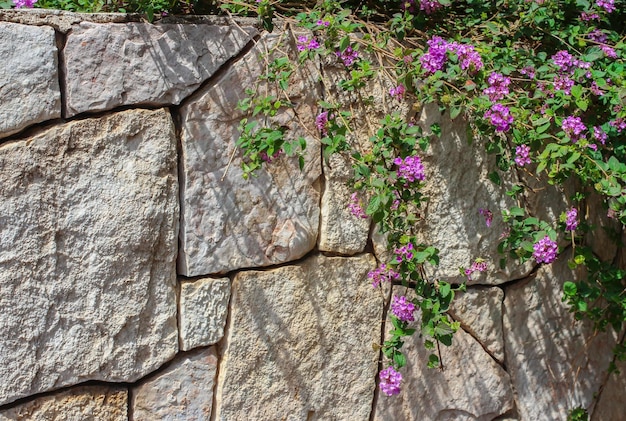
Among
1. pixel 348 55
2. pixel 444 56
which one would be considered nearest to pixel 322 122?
pixel 348 55

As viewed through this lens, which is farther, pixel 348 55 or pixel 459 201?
pixel 459 201

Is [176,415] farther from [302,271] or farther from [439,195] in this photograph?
[439,195]

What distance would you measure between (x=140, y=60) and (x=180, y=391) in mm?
863

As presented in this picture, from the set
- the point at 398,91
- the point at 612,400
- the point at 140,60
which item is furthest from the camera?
the point at 612,400

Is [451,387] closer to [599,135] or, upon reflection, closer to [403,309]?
[403,309]

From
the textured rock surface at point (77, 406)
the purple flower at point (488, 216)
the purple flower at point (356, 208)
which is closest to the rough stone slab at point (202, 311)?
the textured rock surface at point (77, 406)

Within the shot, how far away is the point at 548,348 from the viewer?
2408mm

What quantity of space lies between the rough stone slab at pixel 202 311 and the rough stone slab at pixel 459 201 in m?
0.61

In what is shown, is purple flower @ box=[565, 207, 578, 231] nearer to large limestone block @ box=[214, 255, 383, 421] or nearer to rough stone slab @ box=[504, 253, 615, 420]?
rough stone slab @ box=[504, 253, 615, 420]

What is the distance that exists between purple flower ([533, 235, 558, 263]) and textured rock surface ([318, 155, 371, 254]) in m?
0.48

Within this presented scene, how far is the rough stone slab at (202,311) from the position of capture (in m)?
1.98

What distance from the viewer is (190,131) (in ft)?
6.40

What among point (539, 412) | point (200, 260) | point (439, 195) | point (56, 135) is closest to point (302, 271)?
point (200, 260)

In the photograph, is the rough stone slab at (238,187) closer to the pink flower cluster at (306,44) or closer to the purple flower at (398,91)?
the pink flower cluster at (306,44)
